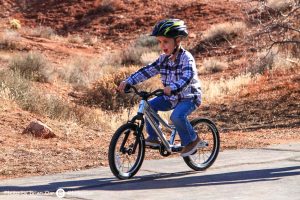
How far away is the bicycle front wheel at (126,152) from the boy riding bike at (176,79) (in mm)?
254

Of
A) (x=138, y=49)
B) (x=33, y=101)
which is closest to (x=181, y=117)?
(x=33, y=101)

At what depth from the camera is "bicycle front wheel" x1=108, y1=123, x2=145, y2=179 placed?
805 cm

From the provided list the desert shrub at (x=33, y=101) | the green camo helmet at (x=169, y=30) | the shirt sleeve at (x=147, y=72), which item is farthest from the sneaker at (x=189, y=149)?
the desert shrub at (x=33, y=101)

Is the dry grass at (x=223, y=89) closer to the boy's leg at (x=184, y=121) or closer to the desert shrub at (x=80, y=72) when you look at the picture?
the desert shrub at (x=80, y=72)

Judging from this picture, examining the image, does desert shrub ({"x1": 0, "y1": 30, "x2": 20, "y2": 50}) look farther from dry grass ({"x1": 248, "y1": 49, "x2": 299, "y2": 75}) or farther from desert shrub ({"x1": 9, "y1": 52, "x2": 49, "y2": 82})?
dry grass ({"x1": 248, "y1": 49, "x2": 299, "y2": 75})

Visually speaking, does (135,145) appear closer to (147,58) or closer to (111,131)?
(111,131)

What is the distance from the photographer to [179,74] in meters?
8.52

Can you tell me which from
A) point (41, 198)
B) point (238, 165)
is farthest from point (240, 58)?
point (41, 198)

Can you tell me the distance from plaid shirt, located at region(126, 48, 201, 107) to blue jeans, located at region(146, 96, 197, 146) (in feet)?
0.25

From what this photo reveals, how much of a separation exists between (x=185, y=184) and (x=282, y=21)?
11.3 m

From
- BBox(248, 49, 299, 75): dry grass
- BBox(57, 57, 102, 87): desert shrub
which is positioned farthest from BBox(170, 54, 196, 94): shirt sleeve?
BBox(248, 49, 299, 75): dry grass

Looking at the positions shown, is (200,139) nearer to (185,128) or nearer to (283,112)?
(185,128)

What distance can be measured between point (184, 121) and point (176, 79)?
0.50m

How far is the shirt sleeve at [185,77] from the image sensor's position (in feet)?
27.1
